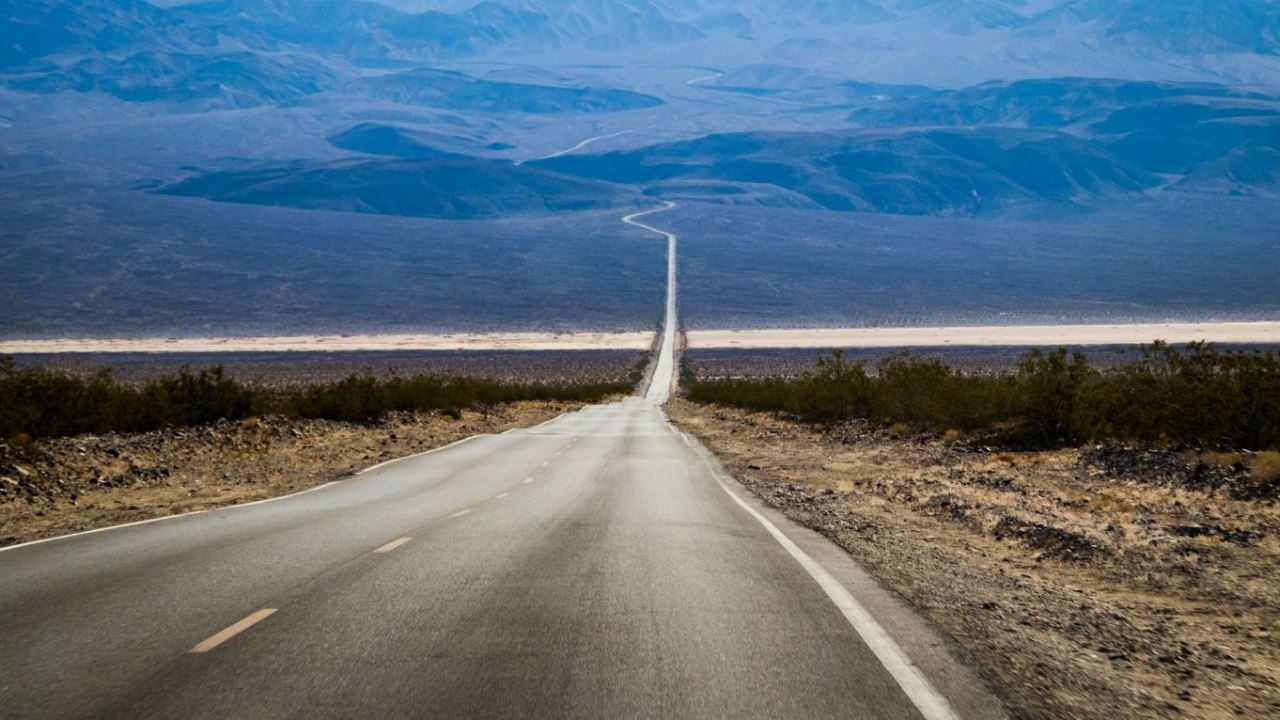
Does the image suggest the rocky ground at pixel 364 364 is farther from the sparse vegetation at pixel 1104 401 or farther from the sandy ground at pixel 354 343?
the sparse vegetation at pixel 1104 401

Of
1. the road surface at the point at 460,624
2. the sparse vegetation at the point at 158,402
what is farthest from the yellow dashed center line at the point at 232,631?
the sparse vegetation at the point at 158,402

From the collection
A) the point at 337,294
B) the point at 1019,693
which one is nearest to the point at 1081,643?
the point at 1019,693

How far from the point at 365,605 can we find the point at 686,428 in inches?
1206

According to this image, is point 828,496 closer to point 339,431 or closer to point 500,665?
point 500,665

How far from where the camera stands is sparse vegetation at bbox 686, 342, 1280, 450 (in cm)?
1559

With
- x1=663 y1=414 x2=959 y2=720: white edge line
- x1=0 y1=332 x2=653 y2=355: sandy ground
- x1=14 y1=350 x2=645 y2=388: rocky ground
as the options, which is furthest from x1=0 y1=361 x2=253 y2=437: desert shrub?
x1=0 y1=332 x2=653 y2=355: sandy ground

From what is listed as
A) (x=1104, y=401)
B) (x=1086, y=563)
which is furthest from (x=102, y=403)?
(x=1086, y=563)

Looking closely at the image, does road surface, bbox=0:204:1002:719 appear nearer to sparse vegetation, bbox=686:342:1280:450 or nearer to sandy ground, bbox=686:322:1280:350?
sparse vegetation, bbox=686:342:1280:450

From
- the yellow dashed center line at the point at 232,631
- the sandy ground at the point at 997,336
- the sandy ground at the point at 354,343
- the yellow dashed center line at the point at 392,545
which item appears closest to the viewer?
the yellow dashed center line at the point at 232,631

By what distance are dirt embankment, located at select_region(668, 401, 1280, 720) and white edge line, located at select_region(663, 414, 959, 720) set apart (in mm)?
444

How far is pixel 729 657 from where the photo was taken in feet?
20.6

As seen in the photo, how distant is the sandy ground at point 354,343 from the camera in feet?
339

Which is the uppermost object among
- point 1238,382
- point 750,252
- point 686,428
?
point 750,252

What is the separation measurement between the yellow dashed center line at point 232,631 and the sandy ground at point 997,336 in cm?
10082
